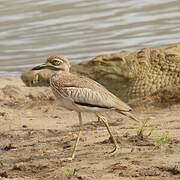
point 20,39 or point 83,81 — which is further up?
point 83,81

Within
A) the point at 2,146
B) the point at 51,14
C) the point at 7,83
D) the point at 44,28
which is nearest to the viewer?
the point at 2,146

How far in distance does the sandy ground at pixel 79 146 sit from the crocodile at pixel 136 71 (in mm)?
632

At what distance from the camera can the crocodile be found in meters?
8.86

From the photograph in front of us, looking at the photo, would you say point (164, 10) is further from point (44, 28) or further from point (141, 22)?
point (44, 28)

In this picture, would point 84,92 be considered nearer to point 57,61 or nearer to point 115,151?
point 57,61

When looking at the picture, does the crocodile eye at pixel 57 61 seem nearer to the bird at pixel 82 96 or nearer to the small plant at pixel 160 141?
the bird at pixel 82 96

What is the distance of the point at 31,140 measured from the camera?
6.76m

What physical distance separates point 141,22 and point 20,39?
7.52 feet

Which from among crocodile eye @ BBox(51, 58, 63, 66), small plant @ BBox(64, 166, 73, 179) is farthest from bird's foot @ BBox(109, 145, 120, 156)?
crocodile eye @ BBox(51, 58, 63, 66)

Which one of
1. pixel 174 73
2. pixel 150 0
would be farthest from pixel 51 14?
pixel 174 73

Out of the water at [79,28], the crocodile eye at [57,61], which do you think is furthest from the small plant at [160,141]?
the water at [79,28]

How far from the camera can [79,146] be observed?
6.16m

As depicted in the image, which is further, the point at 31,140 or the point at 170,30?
the point at 170,30

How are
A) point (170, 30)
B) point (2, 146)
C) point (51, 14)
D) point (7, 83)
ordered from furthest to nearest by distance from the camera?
point (51, 14) → point (170, 30) → point (7, 83) → point (2, 146)
